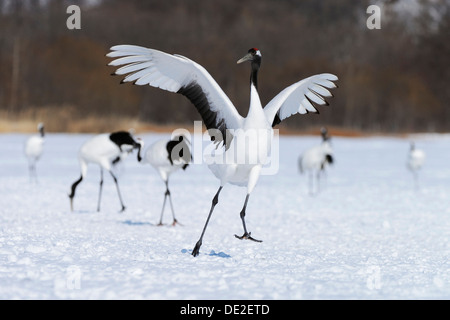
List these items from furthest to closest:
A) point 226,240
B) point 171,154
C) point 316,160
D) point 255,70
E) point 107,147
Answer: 1. point 316,160
2. point 107,147
3. point 171,154
4. point 226,240
5. point 255,70

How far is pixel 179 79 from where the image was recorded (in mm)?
5070

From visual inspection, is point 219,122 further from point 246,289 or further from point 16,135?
point 16,135

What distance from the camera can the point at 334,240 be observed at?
674 cm

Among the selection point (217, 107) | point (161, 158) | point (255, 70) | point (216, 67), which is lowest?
point (161, 158)

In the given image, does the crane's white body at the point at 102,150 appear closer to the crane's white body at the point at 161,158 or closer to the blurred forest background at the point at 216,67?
the crane's white body at the point at 161,158

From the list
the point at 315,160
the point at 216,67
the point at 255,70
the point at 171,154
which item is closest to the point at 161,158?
the point at 171,154

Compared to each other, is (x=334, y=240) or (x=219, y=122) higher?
(x=219, y=122)

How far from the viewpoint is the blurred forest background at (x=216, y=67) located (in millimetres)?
34781

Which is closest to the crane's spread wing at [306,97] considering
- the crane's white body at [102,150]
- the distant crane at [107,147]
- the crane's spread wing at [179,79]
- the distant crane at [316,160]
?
the crane's spread wing at [179,79]

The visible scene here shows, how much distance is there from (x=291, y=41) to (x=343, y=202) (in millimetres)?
43823

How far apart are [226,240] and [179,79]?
1.97m

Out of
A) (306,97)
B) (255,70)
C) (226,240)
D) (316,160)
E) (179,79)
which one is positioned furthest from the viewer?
(316,160)

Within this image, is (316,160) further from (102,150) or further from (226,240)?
(226,240)
